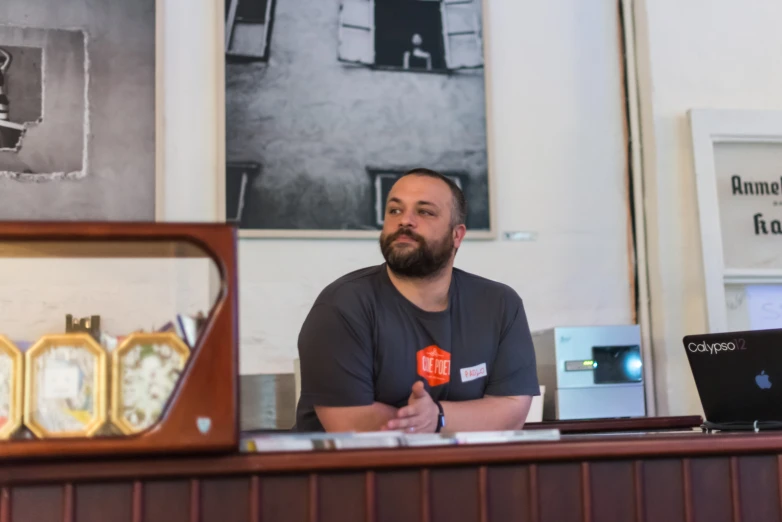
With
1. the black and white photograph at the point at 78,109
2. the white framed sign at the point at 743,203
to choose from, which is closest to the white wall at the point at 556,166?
the white framed sign at the point at 743,203

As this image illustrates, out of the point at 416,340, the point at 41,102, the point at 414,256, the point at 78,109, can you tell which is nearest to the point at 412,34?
the point at 78,109

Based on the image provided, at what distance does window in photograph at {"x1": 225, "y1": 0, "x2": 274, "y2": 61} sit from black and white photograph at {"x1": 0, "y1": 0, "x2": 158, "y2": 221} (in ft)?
0.85

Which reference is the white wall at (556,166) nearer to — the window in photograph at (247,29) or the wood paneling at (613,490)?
the window in photograph at (247,29)

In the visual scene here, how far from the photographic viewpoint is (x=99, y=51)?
2.89 meters

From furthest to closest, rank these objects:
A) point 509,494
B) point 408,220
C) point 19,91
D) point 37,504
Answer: point 19,91
point 408,220
point 509,494
point 37,504

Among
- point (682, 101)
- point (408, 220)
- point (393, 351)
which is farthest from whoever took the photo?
point (682, 101)

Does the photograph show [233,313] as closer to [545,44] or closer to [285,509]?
[285,509]

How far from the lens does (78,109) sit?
2848mm

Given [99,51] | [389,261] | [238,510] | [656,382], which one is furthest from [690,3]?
[238,510]

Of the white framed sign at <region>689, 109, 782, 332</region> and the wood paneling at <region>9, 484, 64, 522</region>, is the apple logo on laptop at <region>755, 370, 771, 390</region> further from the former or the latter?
the white framed sign at <region>689, 109, 782, 332</region>

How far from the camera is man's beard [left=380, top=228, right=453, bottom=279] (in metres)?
1.89

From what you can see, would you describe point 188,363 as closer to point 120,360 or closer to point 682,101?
point 120,360

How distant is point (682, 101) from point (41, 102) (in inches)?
91.8

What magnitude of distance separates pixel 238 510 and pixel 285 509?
56 millimetres
